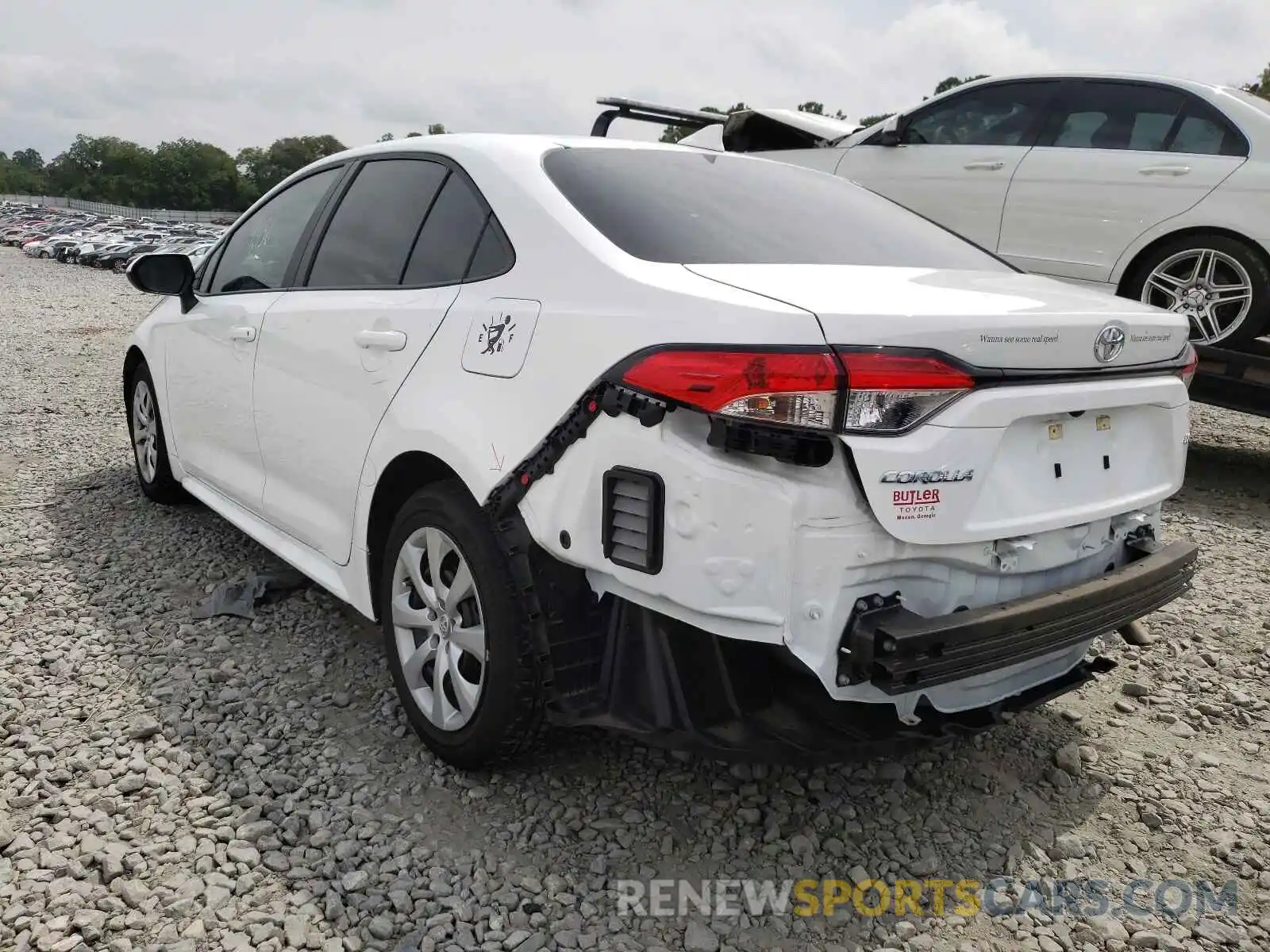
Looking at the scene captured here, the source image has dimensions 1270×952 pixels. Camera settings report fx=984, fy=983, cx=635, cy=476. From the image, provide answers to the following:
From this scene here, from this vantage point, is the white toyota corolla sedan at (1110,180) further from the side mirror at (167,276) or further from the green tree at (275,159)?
the green tree at (275,159)

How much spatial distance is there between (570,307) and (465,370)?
387 mm

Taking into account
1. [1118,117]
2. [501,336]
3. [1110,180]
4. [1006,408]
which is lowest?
[1006,408]

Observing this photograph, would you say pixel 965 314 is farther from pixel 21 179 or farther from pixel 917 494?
pixel 21 179

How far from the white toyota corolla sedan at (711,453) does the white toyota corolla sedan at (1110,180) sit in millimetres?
3051

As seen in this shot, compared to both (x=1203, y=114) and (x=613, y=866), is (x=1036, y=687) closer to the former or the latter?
(x=613, y=866)

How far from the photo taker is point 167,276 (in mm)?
4191

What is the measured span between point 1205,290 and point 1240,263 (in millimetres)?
232

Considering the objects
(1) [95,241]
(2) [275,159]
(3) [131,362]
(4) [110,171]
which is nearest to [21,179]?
(4) [110,171]

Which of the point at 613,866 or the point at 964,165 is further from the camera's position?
the point at 964,165

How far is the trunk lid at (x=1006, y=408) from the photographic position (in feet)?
6.28

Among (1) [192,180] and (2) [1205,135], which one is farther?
(1) [192,180]

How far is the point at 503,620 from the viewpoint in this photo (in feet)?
7.70

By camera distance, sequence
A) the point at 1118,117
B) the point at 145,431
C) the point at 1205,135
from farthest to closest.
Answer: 1. the point at 1118,117
2. the point at 1205,135
3. the point at 145,431

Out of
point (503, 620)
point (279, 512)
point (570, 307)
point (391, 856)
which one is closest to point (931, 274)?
point (570, 307)
